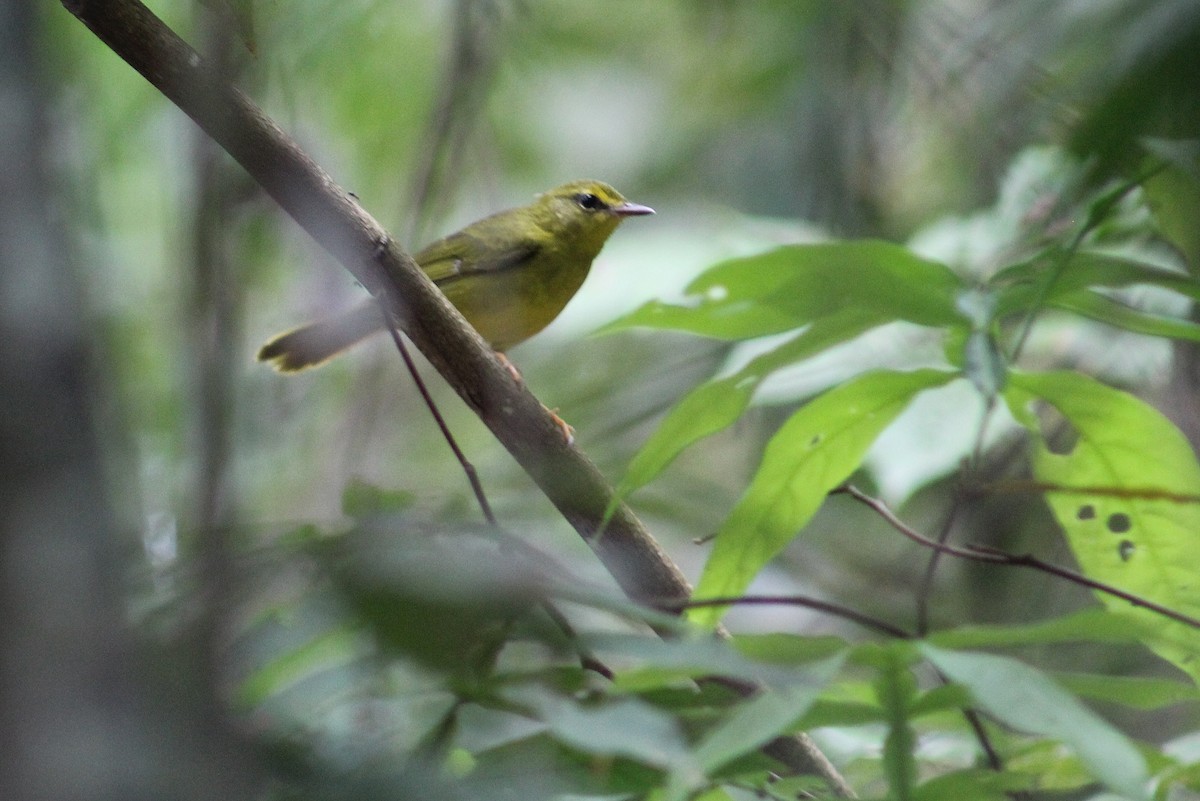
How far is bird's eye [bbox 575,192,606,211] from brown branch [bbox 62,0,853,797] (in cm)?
290

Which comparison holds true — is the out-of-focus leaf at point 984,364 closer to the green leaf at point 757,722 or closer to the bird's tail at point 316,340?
the green leaf at point 757,722

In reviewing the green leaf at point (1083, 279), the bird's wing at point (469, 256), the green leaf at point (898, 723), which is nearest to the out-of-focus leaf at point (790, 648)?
the green leaf at point (898, 723)

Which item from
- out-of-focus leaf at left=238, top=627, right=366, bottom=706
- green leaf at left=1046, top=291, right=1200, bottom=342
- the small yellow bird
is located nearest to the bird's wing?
the small yellow bird

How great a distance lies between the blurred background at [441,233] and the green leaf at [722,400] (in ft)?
0.95

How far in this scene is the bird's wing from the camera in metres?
4.73

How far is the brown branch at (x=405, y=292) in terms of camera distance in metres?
1.76

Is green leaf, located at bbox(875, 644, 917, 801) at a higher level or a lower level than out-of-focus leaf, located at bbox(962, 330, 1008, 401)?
lower

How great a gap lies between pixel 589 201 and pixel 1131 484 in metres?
3.36

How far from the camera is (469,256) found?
4801mm

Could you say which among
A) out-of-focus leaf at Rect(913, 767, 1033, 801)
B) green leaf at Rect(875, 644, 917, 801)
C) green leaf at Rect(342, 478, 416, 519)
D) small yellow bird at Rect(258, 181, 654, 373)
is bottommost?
out-of-focus leaf at Rect(913, 767, 1033, 801)

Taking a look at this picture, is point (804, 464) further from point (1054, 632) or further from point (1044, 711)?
point (1044, 711)

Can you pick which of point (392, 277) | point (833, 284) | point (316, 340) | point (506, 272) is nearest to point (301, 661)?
point (392, 277)

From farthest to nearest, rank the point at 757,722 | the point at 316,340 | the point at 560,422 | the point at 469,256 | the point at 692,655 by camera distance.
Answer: the point at 469,256 < the point at 316,340 < the point at 560,422 < the point at 757,722 < the point at 692,655

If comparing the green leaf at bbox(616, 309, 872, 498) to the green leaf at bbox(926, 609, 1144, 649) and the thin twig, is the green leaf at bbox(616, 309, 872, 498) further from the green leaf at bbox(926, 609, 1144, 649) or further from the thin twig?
the green leaf at bbox(926, 609, 1144, 649)
